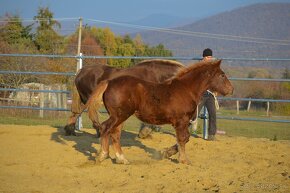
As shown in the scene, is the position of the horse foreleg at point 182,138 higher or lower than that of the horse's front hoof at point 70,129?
higher

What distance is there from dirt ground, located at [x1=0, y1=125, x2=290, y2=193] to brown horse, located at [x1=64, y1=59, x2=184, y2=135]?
72 centimetres

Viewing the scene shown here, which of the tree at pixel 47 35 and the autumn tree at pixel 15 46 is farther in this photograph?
the tree at pixel 47 35

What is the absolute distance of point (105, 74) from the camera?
8672 mm

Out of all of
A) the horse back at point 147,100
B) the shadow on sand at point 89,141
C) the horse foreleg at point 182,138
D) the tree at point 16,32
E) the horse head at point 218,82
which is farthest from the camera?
the tree at point 16,32

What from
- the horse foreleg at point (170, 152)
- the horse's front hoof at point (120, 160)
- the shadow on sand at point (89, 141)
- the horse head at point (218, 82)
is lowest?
the shadow on sand at point (89, 141)

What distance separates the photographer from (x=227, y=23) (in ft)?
463

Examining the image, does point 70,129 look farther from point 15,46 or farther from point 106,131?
point 15,46

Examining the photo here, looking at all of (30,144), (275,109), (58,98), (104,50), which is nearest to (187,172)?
(30,144)

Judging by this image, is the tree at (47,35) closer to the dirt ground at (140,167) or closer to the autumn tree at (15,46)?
the autumn tree at (15,46)

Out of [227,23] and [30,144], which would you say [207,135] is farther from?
[227,23]

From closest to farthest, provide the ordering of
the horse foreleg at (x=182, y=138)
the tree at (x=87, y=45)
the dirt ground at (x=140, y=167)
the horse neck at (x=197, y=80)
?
1. the dirt ground at (x=140, y=167)
2. the horse foreleg at (x=182, y=138)
3. the horse neck at (x=197, y=80)
4. the tree at (x=87, y=45)

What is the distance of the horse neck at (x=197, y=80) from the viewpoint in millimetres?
6789

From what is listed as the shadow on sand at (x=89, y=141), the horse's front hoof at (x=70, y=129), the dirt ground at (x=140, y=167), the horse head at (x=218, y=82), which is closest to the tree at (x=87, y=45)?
the shadow on sand at (x=89, y=141)

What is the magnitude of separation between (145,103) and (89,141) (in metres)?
2.66
